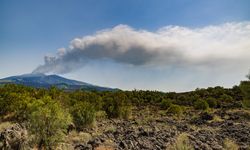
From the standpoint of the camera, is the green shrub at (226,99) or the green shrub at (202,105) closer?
the green shrub at (202,105)

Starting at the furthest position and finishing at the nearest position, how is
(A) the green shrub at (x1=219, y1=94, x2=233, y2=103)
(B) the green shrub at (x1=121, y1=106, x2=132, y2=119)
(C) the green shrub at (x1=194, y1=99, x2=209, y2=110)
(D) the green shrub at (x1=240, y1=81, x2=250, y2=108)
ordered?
(A) the green shrub at (x1=219, y1=94, x2=233, y2=103) → (C) the green shrub at (x1=194, y1=99, x2=209, y2=110) → (B) the green shrub at (x1=121, y1=106, x2=132, y2=119) → (D) the green shrub at (x1=240, y1=81, x2=250, y2=108)

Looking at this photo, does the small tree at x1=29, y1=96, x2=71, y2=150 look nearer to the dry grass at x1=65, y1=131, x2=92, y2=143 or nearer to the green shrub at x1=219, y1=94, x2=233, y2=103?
the dry grass at x1=65, y1=131, x2=92, y2=143

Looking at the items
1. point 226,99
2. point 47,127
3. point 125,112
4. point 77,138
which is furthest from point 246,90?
point 226,99

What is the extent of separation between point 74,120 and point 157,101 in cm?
3863

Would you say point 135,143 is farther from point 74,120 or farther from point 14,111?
point 14,111

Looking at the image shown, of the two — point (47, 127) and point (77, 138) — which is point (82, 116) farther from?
point (47, 127)

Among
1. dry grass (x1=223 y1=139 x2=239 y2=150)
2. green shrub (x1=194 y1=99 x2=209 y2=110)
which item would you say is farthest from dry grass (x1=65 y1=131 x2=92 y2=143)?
green shrub (x1=194 y1=99 x2=209 y2=110)

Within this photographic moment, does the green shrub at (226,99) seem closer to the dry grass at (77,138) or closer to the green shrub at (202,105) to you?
the green shrub at (202,105)

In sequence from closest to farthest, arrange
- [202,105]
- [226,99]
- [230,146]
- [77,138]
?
[230,146], [77,138], [202,105], [226,99]

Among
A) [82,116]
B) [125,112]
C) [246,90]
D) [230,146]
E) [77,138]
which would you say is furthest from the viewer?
[125,112]

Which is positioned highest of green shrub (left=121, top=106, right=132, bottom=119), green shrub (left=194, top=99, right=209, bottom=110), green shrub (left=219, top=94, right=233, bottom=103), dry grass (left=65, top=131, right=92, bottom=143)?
green shrub (left=219, top=94, right=233, bottom=103)

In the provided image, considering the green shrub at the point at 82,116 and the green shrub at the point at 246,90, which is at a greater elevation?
the green shrub at the point at 246,90

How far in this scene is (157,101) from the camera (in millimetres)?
70062

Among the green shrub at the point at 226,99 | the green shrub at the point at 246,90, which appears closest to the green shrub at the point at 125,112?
the green shrub at the point at 246,90
